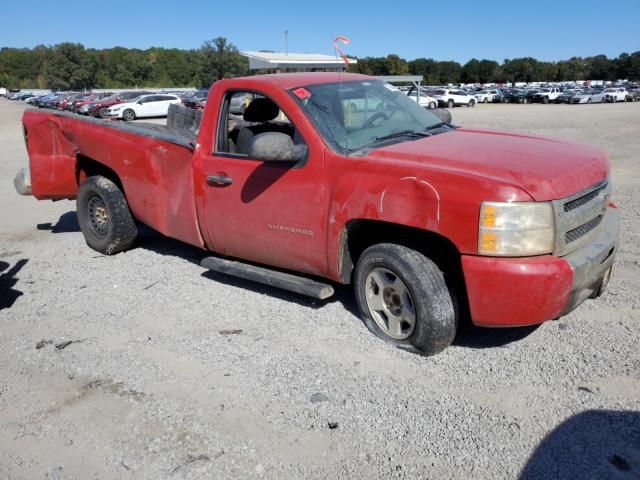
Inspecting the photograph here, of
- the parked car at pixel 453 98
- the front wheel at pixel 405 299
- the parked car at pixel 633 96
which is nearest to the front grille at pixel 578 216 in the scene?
the front wheel at pixel 405 299

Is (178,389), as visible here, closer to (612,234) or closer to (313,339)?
(313,339)

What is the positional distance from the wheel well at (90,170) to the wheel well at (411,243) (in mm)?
3300

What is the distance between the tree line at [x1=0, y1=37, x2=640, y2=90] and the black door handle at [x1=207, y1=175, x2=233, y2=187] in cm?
7992

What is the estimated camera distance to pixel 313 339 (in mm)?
4219

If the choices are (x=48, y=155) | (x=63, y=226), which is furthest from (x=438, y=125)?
(x=63, y=226)

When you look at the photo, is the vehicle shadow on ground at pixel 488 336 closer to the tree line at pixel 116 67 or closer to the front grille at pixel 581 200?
the front grille at pixel 581 200

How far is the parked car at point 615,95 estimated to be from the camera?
55.7m

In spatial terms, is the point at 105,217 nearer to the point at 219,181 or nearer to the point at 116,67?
the point at 219,181

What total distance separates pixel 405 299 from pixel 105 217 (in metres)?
3.93

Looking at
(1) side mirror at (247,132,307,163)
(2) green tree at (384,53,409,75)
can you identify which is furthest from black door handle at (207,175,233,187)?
(2) green tree at (384,53,409,75)

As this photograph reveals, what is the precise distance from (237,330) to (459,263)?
69.9 inches

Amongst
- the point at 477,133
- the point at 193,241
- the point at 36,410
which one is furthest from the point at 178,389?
the point at 477,133

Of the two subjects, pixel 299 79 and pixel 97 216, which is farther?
pixel 97 216

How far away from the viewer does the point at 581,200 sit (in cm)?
362
